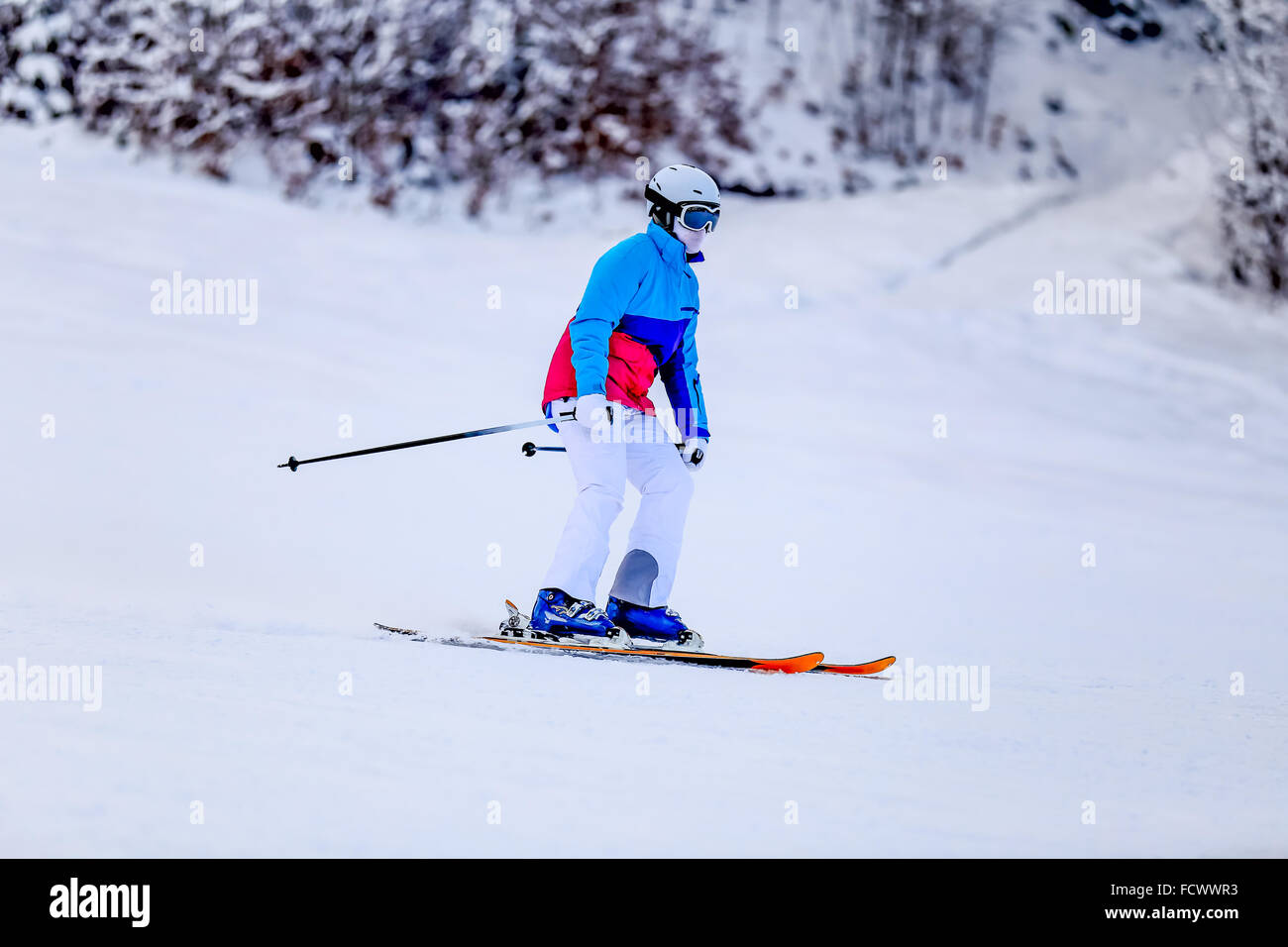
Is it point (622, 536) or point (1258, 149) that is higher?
point (1258, 149)

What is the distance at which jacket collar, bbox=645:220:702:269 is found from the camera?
4.53 m

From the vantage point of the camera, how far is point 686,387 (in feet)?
15.6

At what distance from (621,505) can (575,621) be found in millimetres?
410

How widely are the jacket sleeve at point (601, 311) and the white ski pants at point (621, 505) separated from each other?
0.49ft

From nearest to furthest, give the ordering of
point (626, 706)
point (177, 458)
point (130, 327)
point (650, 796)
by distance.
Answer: point (650, 796) < point (626, 706) < point (177, 458) < point (130, 327)

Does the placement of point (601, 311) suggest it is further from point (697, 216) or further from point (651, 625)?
point (651, 625)

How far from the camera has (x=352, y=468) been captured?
317 inches

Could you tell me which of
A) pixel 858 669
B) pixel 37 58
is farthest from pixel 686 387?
pixel 37 58

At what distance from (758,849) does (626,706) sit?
3.41ft

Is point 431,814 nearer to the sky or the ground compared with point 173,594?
nearer to the ground

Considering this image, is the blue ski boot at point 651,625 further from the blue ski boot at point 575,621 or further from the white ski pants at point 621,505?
the blue ski boot at point 575,621

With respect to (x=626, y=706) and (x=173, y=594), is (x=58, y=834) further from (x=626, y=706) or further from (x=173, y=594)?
(x=173, y=594)

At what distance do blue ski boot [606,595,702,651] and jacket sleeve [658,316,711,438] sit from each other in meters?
0.62
